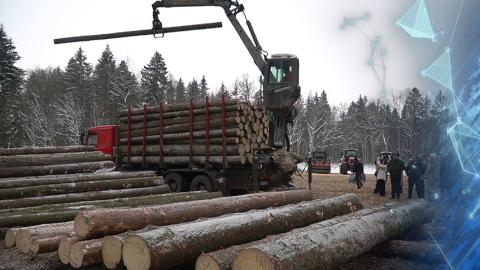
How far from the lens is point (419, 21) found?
5.58m

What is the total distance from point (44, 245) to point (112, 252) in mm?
1575

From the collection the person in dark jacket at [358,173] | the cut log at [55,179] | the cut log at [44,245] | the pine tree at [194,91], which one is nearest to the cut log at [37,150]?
the cut log at [55,179]

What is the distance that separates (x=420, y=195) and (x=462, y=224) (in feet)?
25.7

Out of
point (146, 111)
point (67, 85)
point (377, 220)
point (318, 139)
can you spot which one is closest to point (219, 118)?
point (146, 111)

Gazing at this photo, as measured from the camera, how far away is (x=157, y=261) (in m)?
4.42

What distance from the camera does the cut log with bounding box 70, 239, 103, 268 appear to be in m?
4.96

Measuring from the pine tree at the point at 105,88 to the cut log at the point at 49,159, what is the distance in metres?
35.1

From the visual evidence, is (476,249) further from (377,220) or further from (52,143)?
(52,143)

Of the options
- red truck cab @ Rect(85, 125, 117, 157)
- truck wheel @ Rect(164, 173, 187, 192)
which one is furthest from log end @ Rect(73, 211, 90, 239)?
red truck cab @ Rect(85, 125, 117, 157)

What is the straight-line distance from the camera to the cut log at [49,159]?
988 centimetres

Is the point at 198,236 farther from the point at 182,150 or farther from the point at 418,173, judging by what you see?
the point at 418,173

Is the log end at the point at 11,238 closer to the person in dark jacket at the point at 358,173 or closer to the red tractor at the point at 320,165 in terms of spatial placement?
the person in dark jacket at the point at 358,173

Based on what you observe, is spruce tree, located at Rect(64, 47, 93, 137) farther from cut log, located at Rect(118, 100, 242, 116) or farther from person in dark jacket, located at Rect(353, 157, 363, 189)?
person in dark jacket, located at Rect(353, 157, 363, 189)

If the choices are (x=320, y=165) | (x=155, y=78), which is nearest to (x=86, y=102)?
(x=155, y=78)
